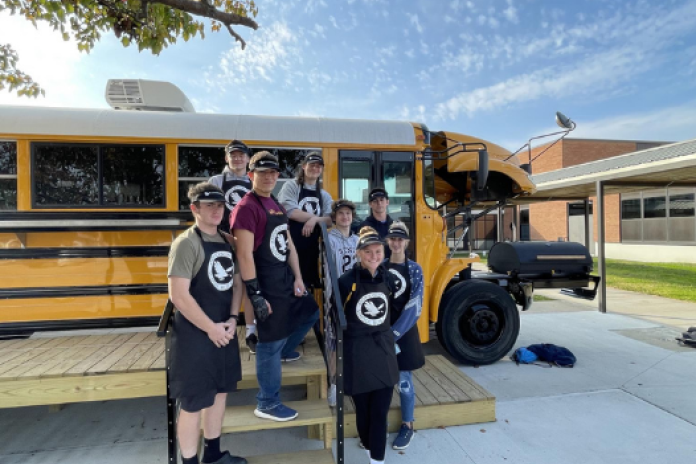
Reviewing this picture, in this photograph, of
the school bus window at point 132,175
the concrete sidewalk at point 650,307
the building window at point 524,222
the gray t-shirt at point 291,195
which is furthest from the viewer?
the building window at point 524,222

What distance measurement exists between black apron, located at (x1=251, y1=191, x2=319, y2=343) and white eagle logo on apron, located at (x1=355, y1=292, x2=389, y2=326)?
1.56ft

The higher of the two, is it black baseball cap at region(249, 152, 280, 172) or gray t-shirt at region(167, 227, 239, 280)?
black baseball cap at region(249, 152, 280, 172)

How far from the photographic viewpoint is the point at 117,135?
3.40m

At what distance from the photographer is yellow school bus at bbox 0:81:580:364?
328 cm

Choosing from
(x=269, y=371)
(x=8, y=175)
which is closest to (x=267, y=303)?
(x=269, y=371)

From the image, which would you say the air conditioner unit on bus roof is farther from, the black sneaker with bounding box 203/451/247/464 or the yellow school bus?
the black sneaker with bounding box 203/451/247/464

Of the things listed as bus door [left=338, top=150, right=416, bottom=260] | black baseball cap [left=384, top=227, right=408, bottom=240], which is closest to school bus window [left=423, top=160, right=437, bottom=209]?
bus door [left=338, top=150, right=416, bottom=260]

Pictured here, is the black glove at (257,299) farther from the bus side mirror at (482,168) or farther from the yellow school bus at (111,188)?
the bus side mirror at (482,168)

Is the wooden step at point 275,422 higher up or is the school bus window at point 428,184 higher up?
the school bus window at point 428,184

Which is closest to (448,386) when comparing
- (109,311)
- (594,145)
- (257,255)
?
(257,255)

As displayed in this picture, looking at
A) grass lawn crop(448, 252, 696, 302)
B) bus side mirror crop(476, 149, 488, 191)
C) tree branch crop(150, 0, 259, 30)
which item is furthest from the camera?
grass lawn crop(448, 252, 696, 302)

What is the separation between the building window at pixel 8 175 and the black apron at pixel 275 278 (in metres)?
2.46

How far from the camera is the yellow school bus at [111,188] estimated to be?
129 inches

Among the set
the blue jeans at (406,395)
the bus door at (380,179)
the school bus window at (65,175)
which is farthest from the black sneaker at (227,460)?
the school bus window at (65,175)
